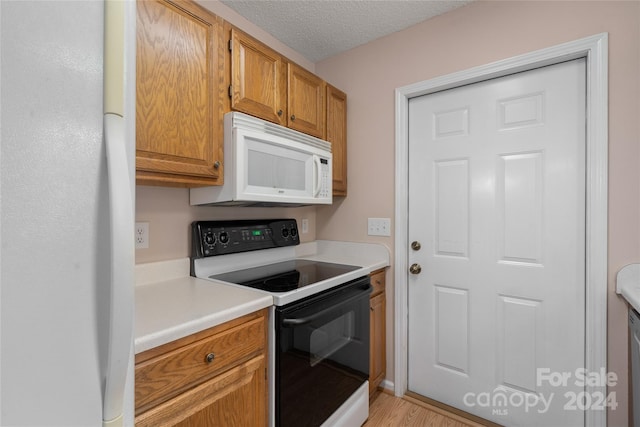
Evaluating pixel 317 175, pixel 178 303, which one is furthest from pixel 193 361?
pixel 317 175

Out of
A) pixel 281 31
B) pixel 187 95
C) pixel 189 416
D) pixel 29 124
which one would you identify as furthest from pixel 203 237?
pixel 281 31

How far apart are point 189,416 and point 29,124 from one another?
90 cm

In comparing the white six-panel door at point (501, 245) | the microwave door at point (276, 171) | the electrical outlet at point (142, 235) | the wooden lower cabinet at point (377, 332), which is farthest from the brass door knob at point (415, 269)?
the electrical outlet at point (142, 235)

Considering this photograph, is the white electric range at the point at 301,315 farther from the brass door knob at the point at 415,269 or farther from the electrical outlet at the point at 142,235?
the brass door knob at the point at 415,269

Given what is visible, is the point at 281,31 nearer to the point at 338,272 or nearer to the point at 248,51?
the point at 248,51

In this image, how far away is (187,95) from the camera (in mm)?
1271

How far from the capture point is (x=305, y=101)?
186 centimetres

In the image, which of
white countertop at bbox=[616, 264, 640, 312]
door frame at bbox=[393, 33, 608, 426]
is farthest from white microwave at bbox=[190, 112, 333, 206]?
white countertop at bbox=[616, 264, 640, 312]

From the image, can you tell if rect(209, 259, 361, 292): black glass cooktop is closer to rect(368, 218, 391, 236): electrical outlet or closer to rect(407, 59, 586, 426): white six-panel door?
rect(368, 218, 391, 236): electrical outlet

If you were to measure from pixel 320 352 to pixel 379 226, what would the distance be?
3.22 ft

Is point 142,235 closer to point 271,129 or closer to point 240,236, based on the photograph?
point 240,236

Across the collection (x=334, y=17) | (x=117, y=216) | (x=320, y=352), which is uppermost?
(x=334, y=17)

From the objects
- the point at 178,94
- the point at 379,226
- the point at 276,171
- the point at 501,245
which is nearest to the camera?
the point at 178,94

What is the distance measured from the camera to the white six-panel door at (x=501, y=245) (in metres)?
1.56
